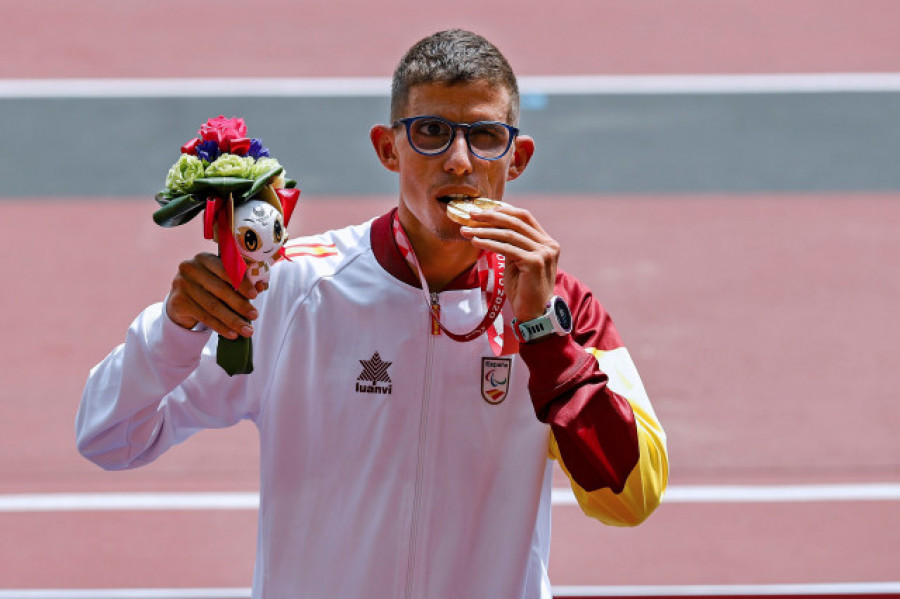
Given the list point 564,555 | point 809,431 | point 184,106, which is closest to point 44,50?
point 184,106

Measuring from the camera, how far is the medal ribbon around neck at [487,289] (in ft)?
8.50

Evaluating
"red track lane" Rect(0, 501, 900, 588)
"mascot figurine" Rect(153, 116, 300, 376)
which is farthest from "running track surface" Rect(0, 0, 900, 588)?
"mascot figurine" Rect(153, 116, 300, 376)

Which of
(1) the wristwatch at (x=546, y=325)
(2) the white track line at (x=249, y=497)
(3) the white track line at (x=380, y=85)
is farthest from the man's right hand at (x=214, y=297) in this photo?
(3) the white track line at (x=380, y=85)

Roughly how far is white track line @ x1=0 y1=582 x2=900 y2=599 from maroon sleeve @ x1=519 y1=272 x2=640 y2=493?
3098 millimetres

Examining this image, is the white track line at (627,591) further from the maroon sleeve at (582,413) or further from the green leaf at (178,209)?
the green leaf at (178,209)

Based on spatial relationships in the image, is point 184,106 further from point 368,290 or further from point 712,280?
point 368,290

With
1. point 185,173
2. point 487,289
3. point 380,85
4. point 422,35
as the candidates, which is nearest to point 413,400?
point 487,289

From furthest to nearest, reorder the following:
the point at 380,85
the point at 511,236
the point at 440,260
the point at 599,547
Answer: the point at 380,85, the point at 599,547, the point at 440,260, the point at 511,236

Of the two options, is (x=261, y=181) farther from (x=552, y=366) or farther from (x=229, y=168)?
(x=552, y=366)

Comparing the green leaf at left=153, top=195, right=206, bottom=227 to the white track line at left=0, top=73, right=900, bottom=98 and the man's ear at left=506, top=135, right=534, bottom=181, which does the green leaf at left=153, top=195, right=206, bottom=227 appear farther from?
the white track line at left=0, top=73, right=900, bottom=98

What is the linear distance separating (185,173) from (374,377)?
692 mm

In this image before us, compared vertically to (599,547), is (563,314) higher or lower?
higher

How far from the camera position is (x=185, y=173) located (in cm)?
226

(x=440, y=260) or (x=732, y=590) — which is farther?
(x=732, y=590)
